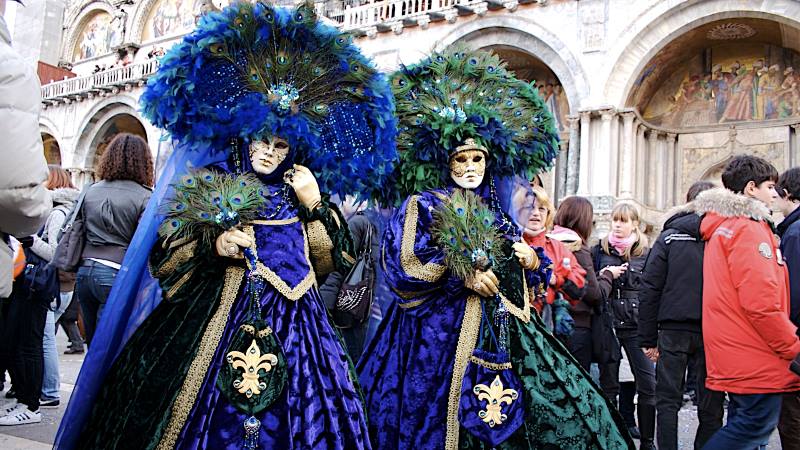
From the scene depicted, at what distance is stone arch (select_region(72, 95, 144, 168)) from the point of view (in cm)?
2191

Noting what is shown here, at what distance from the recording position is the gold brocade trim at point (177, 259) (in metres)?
Answer: 2.55

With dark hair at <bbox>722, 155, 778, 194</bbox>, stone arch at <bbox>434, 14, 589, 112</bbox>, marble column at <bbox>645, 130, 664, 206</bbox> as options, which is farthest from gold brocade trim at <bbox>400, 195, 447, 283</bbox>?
marble column at <bbox>645, 130, 664, 206</bbox>

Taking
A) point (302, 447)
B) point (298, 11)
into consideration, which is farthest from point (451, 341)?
point (298, 11)

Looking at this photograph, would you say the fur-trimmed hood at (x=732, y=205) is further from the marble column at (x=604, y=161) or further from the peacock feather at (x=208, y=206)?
the marble column at (x=604, y=161)

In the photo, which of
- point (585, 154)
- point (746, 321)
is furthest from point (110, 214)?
point (585, 154)

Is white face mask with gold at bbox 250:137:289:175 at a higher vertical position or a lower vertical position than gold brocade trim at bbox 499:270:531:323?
higher

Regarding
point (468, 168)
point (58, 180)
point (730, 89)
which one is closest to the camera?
point (468, 168)

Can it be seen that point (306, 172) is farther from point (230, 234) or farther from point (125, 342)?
point (125, 342)

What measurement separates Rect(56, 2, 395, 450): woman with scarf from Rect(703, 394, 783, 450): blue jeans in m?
1.85

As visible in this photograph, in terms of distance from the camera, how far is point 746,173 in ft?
12.1

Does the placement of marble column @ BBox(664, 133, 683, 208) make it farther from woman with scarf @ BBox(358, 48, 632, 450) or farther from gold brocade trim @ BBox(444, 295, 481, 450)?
gold brocade trim @ BBox(444, 295, 481, 450)

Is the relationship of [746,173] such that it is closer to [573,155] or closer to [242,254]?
[242,254]

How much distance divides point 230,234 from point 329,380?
64 cm

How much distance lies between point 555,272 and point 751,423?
1263 mm
